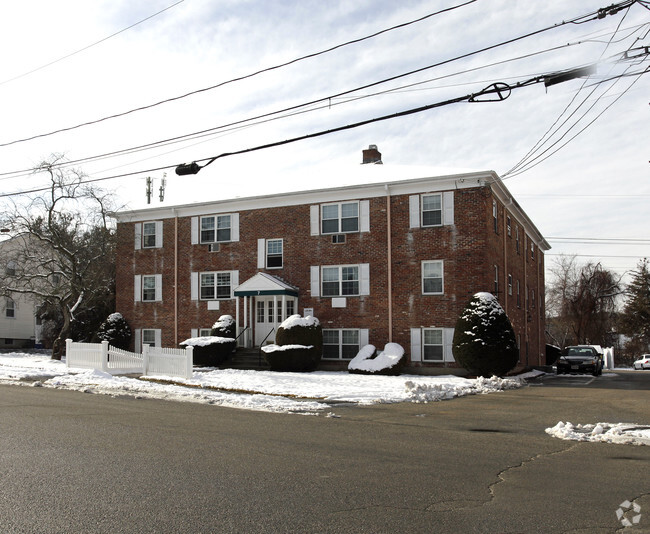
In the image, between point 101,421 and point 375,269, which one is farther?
point 375,269

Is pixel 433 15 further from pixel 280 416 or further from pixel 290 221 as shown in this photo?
pixel 290 221

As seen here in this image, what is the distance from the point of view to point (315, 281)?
27719mm

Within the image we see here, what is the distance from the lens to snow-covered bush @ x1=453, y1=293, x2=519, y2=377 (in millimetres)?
22672

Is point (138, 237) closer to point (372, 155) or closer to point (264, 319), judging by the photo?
point (264, 319)

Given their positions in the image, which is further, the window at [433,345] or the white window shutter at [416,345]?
the white window shutter at [416,345]

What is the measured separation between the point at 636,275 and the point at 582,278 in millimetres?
5288

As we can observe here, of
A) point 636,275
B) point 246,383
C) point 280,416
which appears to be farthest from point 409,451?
point 636,275

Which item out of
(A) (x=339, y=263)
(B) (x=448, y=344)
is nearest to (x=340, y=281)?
(A) (x=339, y=263)

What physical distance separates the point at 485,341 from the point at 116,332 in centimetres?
1819

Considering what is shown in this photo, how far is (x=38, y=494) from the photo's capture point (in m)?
6.07

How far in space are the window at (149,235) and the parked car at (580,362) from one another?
2077 cm

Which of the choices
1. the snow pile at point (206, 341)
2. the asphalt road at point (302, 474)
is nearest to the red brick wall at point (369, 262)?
the snow pile at point (206, 341)

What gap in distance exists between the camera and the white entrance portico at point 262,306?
27450 millimetres

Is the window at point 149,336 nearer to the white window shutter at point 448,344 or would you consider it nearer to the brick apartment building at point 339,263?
the brick apartment building at point 339,263
